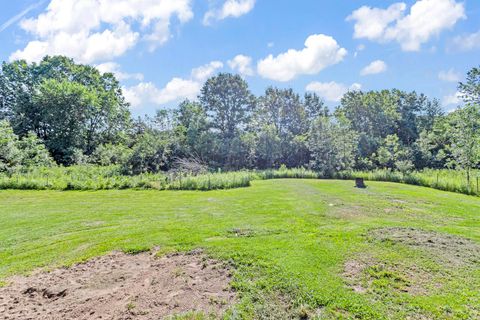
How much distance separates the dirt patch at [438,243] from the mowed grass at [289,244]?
126 millimetres

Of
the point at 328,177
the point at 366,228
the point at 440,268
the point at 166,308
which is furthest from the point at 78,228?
the point at 328,177

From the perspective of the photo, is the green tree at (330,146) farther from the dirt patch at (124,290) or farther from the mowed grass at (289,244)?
the dirt patch at (124,290)

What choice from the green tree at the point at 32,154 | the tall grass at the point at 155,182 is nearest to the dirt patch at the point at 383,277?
the tall grass at the point at 155,182

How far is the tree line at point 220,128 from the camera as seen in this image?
22141 millimetres

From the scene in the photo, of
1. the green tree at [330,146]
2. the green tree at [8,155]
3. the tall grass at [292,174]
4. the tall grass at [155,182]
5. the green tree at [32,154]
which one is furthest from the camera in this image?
the green tree at [330,146]

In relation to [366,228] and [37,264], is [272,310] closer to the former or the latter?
[366,228]

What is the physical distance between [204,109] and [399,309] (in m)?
32.2

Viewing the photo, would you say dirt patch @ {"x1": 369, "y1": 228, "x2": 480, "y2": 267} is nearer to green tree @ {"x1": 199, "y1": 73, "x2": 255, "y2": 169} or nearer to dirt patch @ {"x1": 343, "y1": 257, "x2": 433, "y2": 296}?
dirt patch @ {"x1": 343, "y1": 257, "x2": 433, "y2": 296}

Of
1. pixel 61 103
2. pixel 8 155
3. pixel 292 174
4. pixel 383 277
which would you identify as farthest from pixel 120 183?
pixel 61 103

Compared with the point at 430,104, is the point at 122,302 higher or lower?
lower

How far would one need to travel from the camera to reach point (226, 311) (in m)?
3.31

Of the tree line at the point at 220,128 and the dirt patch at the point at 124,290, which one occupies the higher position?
the tree line at the point at 220,128

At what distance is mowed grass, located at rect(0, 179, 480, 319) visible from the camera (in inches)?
133

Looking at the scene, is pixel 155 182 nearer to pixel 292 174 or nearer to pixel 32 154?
pixel 292 174
